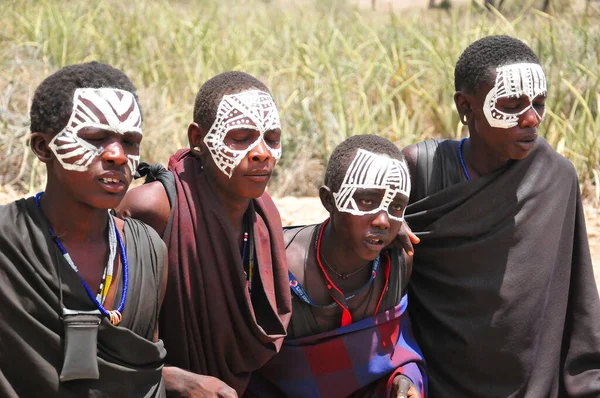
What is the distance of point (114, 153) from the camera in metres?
2.88

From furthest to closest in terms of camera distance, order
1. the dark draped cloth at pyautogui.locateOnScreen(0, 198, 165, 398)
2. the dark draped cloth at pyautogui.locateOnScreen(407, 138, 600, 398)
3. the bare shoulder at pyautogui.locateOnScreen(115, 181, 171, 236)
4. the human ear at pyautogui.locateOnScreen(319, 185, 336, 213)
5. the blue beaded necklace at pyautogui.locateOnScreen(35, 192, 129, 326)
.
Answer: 1. the dark draped cloth at pyautogui.locateOnScreen(407, 138, 600, 398)
2. the human ear at pyautogui.locateOnScreen(319, 185, 336, 213)
3. the bare shoulder at pyautogui.locateOnScreen(115, 181, 171, 236)
4. the blue beaded necklace at pyautogui.locateOnScreen(35, 192, 129, 326)
5. the dark draped cloth at pyautogui.locateOnScreen(0, 198, 165, 398)

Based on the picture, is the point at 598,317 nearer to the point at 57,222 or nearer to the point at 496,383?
the point at 496,383

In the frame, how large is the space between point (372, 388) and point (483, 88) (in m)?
1.36

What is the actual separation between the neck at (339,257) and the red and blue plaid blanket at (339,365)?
0.23 meters

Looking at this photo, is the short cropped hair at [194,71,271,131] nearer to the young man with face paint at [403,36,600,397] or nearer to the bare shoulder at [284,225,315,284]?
the bare shoulder at [284,225,315,284]

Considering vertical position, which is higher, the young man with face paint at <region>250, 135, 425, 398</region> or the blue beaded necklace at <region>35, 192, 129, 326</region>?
the blue beaded necklace at <region>35, 192, 129, 326</region>

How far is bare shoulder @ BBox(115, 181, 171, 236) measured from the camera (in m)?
3.31

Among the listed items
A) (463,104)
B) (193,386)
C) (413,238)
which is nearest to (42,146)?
(193,386)

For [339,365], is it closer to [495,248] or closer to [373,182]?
[373,182]

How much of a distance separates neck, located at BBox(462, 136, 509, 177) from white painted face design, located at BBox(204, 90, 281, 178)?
1013 millimetres

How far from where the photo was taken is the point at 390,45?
827 cm

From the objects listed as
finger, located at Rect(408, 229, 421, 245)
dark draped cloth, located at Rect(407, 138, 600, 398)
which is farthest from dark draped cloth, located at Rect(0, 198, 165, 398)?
dark draped cloth, located at Rect(407, 138, 600, 398)

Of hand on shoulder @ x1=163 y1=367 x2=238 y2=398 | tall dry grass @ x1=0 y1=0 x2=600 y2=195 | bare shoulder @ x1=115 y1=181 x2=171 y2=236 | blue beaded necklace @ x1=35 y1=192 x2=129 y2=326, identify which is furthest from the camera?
tall dry grass @ x1=0 y1=0 x2=600 y2=195

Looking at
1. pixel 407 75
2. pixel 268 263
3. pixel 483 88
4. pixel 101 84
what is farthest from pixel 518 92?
pixel 407 75
